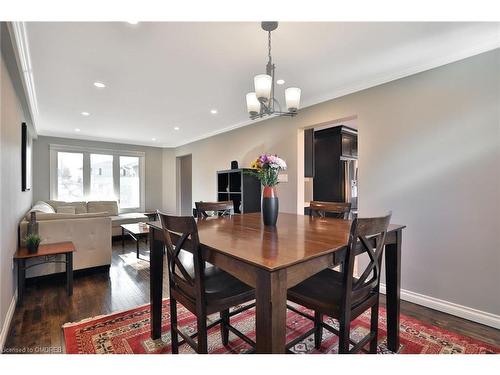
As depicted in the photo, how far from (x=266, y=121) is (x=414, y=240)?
9.02ft

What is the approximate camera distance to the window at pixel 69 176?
19.4 feet

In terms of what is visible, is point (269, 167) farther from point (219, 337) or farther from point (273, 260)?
point (219, 337)

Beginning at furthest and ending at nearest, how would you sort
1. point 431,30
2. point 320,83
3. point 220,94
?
point 220,94, point 320,83, point 431,30

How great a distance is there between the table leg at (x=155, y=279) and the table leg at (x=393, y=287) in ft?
5.41

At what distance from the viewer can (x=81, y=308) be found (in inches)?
93.7

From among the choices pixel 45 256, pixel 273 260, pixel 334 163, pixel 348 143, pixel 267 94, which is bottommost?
pixel 45 256

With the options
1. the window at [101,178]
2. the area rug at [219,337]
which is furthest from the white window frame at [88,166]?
the area rug at [219,337]

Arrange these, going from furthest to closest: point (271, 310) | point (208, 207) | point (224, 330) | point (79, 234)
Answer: point (79, 234) < point (208, 207) < point (224, 330) < point (271, 310)

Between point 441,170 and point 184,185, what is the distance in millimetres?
6493

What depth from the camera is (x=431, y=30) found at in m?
1.90

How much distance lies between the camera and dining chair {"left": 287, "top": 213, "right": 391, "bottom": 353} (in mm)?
1193

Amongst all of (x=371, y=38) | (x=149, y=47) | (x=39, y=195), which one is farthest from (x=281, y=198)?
(x=39, y=195)

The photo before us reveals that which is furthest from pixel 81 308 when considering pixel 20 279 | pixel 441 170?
pixel 441 170
